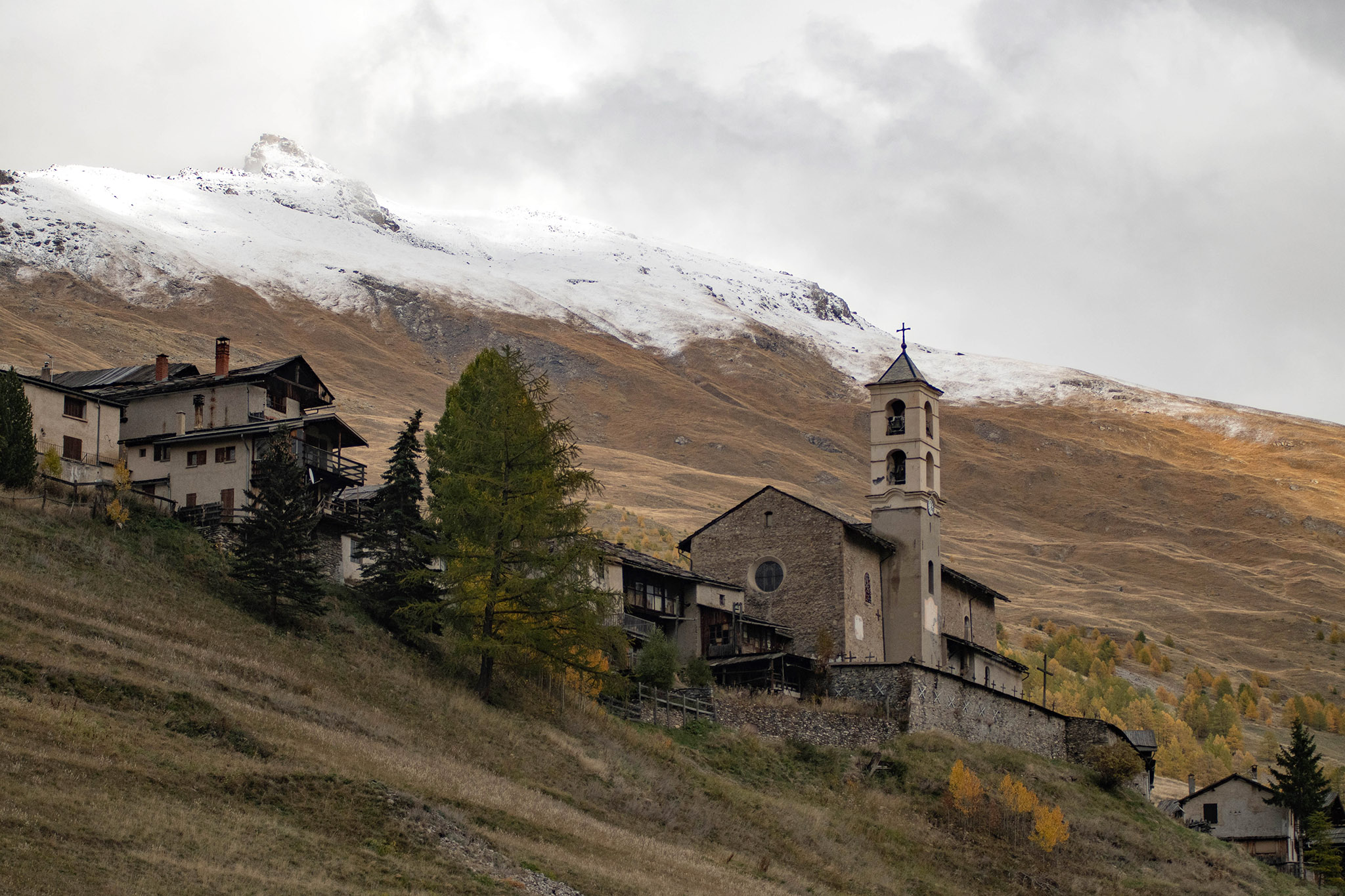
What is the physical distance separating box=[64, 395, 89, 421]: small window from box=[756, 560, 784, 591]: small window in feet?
91.8

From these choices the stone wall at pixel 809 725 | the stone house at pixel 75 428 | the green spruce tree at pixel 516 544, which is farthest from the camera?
the stone house at pixel 75 428

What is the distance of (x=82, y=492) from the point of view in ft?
162

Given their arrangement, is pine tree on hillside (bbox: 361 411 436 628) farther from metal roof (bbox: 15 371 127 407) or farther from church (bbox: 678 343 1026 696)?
church (bbox: 678 343 1026 696)

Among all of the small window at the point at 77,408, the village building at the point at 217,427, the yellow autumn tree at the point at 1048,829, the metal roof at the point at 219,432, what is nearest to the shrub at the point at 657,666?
the village building at the point at 217,427

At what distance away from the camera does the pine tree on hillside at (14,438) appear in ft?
155

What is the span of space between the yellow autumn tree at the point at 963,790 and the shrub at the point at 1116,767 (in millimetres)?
9225

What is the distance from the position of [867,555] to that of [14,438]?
3407cm

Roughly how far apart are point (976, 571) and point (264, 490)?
442ft

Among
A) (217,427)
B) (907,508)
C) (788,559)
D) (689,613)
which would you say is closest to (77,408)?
(217,427)

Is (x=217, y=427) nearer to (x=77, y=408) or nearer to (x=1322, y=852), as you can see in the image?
(x=77, y=408)

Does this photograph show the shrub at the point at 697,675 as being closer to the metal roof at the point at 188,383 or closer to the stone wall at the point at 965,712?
the stone wall at the point at 965,712

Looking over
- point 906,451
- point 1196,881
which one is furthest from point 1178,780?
point 1196,881

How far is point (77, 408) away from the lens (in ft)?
176

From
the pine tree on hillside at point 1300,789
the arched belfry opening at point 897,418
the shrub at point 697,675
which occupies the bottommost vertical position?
the pine tree on hillside at point 1300,789
